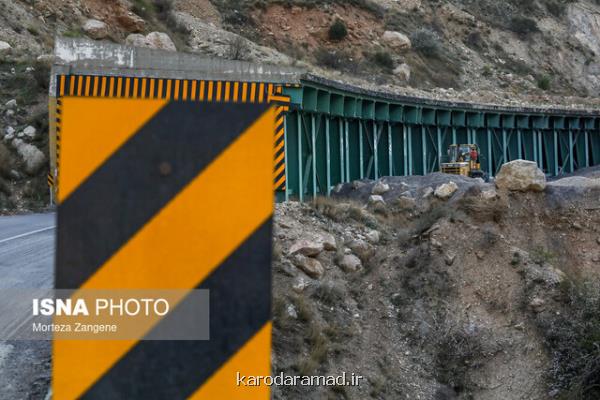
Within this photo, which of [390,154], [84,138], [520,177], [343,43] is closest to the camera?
[84,138]

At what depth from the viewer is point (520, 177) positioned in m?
12.3

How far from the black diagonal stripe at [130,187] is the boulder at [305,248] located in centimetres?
746

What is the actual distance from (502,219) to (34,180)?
11.7 metres

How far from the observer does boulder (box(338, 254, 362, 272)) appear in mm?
9828

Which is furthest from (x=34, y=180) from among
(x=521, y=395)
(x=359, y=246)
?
(x=521, y=395)

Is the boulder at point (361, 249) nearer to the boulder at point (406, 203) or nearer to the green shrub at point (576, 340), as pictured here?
the green shrub at point (576, 340)

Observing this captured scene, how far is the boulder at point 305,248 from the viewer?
9.09 m

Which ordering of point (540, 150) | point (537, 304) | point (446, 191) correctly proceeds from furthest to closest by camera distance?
point (540, 150) → point (446, 191) → point (537, 304)

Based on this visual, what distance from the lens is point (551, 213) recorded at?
1238cm

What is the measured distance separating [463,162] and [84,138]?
2483cm

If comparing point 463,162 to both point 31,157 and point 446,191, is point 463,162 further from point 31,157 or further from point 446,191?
point 31,157

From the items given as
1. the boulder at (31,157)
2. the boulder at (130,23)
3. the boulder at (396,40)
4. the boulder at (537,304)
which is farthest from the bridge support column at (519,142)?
the boulder at (537,304)

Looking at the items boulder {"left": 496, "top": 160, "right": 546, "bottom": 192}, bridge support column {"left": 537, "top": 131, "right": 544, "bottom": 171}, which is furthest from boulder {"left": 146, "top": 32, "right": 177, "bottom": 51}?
boulder {"left": 496, "top": 160, "right": 546, "bottom": 192}

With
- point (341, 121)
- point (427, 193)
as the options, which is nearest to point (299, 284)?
point (427, 193)
